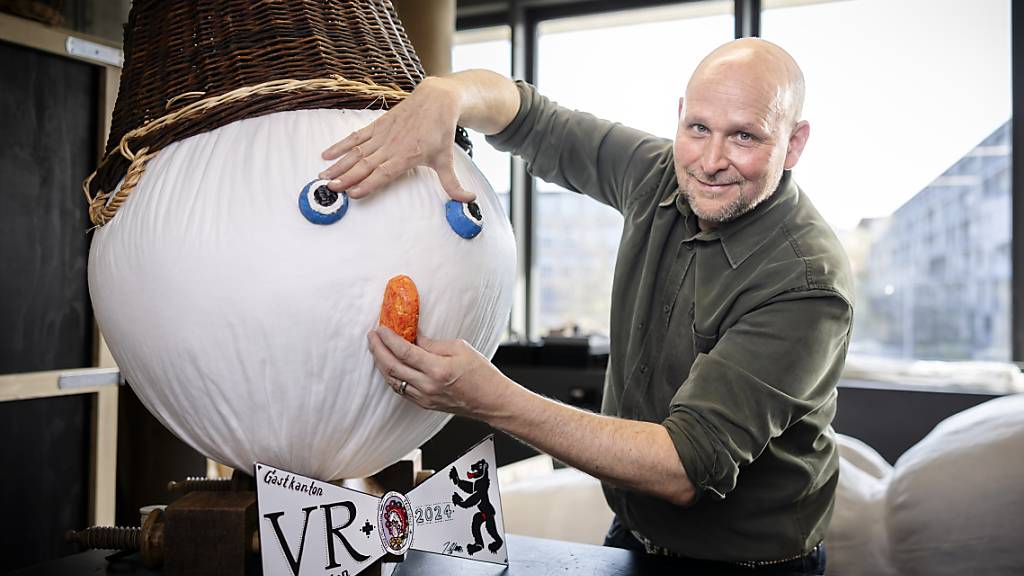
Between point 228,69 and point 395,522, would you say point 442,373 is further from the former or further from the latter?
point 228,69

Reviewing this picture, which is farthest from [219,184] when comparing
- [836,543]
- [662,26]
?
[662,26]

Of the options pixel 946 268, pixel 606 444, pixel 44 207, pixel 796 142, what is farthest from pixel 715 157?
pixel 946 268

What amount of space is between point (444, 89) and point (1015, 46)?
3.12 meters

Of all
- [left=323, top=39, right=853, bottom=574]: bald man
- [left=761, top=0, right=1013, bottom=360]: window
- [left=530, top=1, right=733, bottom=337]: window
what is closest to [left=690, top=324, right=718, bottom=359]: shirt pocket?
[left=323, top=39, right=853, bottom=574]: bald man

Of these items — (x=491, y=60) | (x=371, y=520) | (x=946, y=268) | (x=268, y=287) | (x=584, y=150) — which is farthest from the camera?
(x=491, y=60)

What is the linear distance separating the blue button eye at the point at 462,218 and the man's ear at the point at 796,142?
66 cm

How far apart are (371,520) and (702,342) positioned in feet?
2.00

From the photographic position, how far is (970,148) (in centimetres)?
340

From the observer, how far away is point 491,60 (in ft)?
14.7

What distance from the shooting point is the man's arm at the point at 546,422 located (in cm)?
90

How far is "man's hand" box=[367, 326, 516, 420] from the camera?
0.85 meters

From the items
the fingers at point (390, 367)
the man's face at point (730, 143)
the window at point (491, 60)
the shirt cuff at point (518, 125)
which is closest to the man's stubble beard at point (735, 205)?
the man's face at point (730, 143)

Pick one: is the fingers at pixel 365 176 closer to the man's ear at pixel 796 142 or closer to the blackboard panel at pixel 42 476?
the man's ear at pixel 796 142

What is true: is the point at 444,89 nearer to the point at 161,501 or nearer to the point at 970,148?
the point at 161,501
